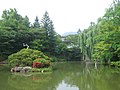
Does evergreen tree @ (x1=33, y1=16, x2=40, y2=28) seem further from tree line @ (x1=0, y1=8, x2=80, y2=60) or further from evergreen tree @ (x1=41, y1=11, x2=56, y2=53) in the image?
evergreen tree @ (x1=41, y1=11, x2=56, y2=53)

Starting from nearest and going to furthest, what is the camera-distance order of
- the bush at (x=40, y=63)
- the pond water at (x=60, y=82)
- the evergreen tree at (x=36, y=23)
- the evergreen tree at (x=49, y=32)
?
1. the pond water at (x=60, y=82)
2. the bush at (x=40, y=63)
3. the evergreen tree at (x=49, y=32)
4. the evergreen tree at (x=36, y=23)

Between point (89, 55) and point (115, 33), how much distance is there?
15.2m

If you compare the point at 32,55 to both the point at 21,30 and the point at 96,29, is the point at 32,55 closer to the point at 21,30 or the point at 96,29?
the point at 96,29

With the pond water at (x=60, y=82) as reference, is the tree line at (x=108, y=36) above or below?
above

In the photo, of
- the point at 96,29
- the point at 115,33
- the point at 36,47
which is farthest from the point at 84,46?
the point at 115,33

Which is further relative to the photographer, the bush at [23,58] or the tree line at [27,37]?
the tree line at [27,37]

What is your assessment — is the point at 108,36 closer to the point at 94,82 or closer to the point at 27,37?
the point at 94,82

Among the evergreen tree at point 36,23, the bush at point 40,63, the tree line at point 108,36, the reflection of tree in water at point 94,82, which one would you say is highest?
the evergreen tree at point 36,23

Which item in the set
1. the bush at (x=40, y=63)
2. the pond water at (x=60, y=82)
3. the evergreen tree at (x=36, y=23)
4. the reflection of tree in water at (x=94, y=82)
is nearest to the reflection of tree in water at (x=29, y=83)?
the pond water at (x=60, y=82)

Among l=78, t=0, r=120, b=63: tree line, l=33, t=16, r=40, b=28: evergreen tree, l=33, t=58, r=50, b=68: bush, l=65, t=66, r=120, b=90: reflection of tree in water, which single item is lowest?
l=65, t=66, r=120, b=90: reflection of tree in water

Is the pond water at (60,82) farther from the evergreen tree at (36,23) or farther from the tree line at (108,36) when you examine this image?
the evergreen tree at (36,23)

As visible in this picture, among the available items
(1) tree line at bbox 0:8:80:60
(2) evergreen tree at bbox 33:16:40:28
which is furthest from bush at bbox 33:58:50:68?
(2) evergreen tree at bbox 33:16:40:28

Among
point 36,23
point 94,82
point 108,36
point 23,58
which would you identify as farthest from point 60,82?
point 36,23

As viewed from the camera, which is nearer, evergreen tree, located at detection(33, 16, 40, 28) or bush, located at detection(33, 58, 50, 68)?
bush, located at detection(33, 58, 50, 68)
